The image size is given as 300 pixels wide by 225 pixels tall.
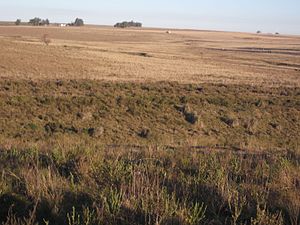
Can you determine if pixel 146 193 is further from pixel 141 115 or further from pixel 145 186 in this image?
pixel 141 115

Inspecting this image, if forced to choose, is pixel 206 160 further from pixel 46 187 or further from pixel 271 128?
pixel 271 128

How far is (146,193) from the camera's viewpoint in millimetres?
4836

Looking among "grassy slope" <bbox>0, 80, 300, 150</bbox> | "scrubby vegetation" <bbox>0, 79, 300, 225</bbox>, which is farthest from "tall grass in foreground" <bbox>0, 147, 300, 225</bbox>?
"grassy slope" <bbox>0, 80, 300, 150</bbox>

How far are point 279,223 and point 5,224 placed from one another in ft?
8.13

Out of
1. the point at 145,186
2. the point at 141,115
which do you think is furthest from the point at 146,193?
the point at 141,115

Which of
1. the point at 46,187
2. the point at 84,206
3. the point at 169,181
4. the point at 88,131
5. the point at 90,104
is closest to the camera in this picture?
the point at 84,206

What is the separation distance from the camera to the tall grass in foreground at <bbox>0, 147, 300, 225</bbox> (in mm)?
4480

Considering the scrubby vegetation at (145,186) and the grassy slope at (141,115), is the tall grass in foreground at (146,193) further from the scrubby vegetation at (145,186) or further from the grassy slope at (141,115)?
the grassy slope at (141,115)

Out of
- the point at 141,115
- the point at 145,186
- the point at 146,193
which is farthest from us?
the point at 141,115

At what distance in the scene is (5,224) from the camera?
4199mm

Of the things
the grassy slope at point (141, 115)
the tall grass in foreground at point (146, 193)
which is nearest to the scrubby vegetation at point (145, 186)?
the tall grass in foreground at point (146, 193)

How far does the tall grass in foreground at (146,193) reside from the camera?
14.7ft

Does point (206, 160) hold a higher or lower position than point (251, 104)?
higher

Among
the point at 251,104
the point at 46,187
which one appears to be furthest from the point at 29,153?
the point at 251,104
